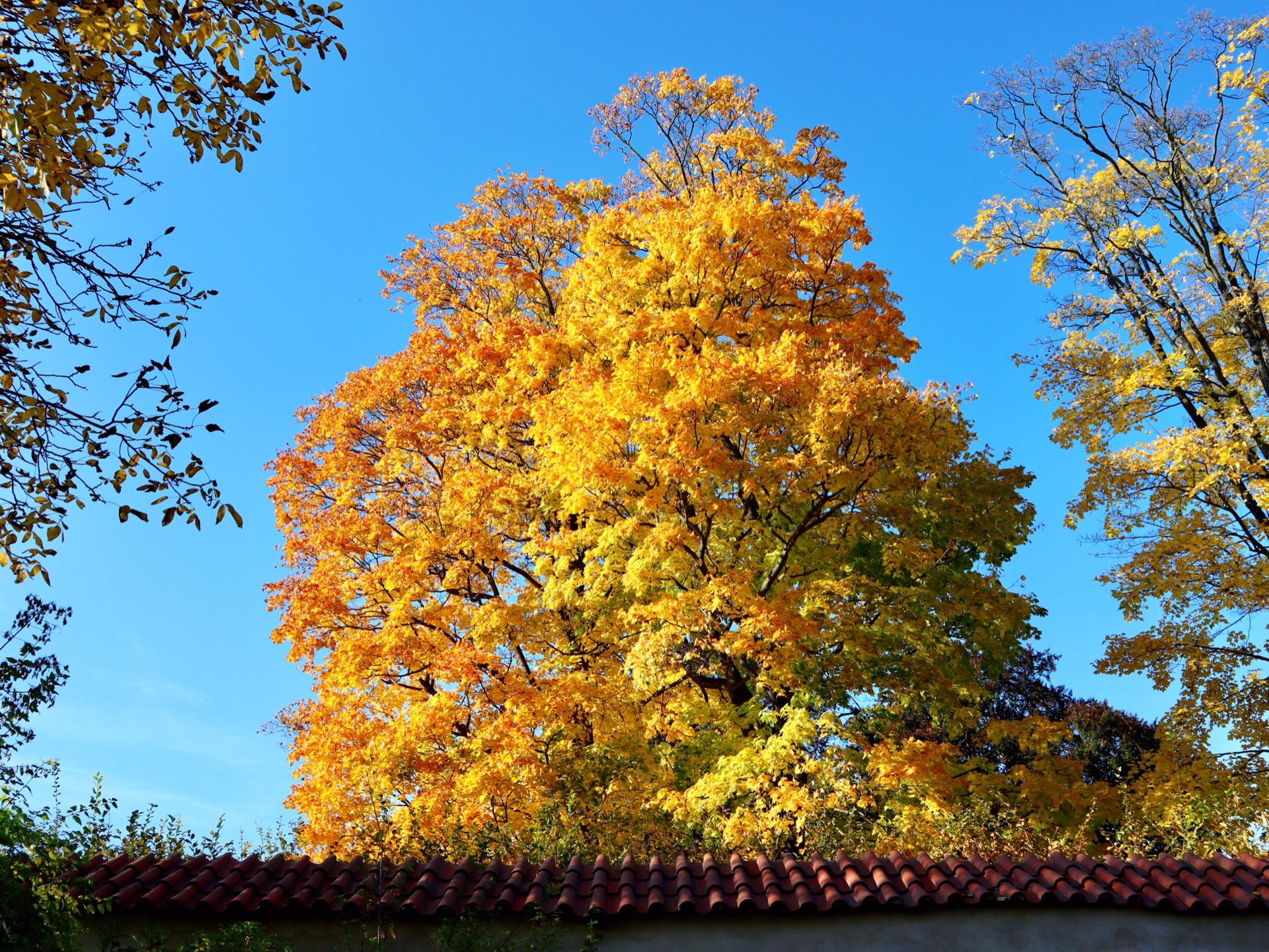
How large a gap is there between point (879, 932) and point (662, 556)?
7149 mm

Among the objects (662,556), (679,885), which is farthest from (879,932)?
(662,556)

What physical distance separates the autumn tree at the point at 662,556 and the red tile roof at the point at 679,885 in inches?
69.3

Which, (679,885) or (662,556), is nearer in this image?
(679,885)

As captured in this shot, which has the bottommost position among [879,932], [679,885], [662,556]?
[879,932]

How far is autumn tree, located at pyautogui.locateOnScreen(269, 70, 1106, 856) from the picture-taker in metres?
14.1

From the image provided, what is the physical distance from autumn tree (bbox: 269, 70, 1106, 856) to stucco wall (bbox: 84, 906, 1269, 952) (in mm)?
2200

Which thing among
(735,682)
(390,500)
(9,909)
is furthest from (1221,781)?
(9,909)

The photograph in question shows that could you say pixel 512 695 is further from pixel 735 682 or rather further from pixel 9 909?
pixel 9 909

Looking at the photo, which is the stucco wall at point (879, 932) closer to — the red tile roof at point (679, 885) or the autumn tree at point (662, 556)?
the red tile roof at point (679, 885)

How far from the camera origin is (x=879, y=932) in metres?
8.60

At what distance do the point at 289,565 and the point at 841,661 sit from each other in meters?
10.5

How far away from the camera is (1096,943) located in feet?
28.3

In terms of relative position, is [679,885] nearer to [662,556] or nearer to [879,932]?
[879,932]

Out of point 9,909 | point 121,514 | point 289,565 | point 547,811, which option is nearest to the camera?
point 9,909
